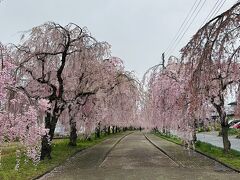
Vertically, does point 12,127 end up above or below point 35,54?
below

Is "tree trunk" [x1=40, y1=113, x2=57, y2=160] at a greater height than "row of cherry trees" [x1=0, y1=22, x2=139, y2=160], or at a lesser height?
lesser

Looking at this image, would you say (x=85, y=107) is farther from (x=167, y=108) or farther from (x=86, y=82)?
(x=167, y=108)

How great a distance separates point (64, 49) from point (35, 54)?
1.82 metres

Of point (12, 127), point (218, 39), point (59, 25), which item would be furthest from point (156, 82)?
point (218, 39)

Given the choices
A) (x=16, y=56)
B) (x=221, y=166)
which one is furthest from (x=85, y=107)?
(x=221, y=166)

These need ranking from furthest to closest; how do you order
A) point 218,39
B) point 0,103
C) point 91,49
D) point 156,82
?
point 156,82 < point 91,49 < point 0,103 < point 218,39

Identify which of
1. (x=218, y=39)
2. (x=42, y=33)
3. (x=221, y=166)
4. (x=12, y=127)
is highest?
(x=42, y=33)

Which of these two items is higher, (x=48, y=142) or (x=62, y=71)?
(x=62, y=71)

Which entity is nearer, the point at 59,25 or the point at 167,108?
the point at 59,25

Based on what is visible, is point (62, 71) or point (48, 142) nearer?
point (48, 142)

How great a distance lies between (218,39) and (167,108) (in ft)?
69.2

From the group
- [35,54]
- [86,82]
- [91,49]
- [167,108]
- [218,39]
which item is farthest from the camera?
[167,108]

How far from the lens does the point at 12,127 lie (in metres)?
12.7

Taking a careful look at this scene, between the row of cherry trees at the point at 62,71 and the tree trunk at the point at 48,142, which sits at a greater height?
the row of cherry trees at the point at 62,71
